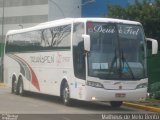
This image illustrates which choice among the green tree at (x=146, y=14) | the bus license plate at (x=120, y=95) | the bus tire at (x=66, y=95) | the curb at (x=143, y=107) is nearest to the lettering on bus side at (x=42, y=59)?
the bus tire at (x=66, y=95)

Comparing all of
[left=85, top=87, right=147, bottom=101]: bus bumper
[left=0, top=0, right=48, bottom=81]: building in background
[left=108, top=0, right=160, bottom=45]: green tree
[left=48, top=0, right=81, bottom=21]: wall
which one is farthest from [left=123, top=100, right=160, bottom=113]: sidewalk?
[left=0, top=0, right=48, bottom=81]: building in background

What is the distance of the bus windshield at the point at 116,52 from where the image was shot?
63.3ft

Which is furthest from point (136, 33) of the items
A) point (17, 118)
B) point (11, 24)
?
point (11, 24)

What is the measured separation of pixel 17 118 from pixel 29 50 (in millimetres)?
10702

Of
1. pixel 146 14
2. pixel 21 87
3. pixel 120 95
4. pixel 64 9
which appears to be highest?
pixel 64 9

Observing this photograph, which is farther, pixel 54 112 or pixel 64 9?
pixel 64 9

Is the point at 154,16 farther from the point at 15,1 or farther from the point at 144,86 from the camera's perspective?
the point at 15,1

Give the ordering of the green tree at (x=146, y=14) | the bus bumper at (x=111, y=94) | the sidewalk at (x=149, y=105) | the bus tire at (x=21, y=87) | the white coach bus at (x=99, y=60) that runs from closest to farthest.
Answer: the bus bumper at (x=111, y=94) < the white coach bus at (x=99, y=60) < the sidewalk at (x=149, y=105) < the bus tire at (x=21, y=87) < the green tree at (x=146, y=14)

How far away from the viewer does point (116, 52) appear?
64.3ft

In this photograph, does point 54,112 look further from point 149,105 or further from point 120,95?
point 149,105

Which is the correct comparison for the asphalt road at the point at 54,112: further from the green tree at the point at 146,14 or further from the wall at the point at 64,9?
the wall at the point at 64,9

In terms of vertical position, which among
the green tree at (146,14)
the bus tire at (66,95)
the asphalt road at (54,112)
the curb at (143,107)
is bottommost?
the curb at (143,107)

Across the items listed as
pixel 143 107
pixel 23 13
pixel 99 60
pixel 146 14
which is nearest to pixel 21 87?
pixel 143 107

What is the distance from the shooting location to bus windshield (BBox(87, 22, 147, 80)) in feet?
63.3
